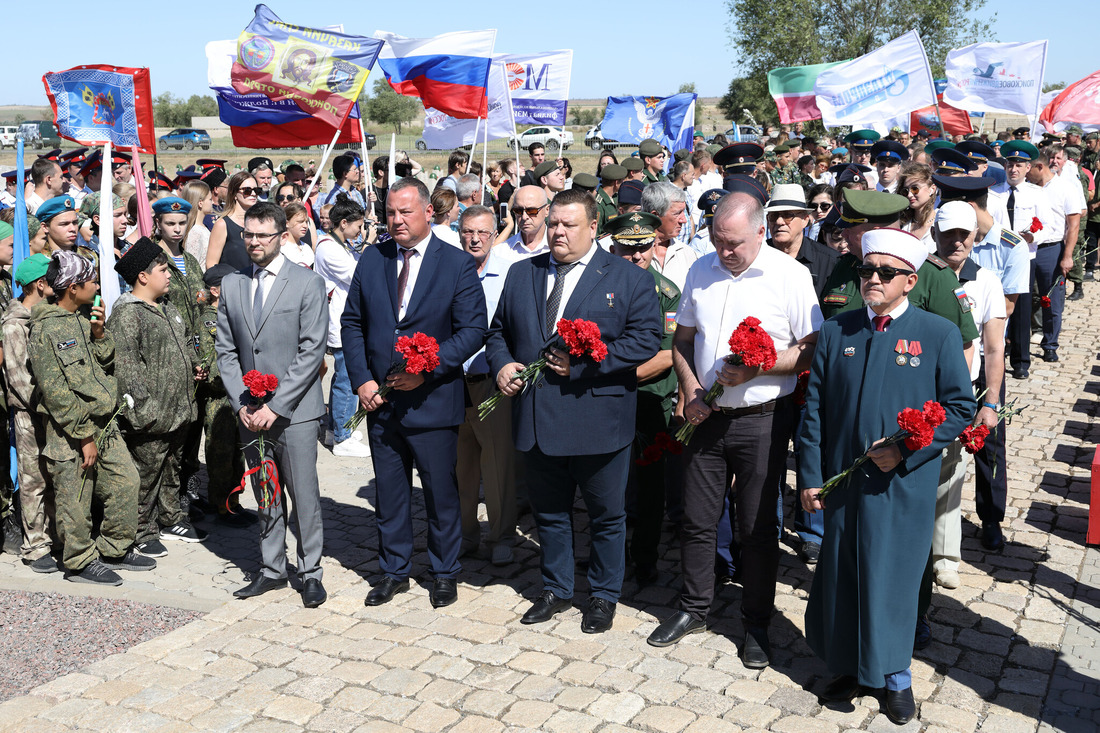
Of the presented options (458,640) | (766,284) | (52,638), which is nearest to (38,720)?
(52,638)

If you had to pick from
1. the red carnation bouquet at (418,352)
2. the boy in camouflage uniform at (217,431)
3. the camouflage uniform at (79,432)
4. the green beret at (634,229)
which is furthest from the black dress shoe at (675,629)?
the camouflage uniform at (79,432)

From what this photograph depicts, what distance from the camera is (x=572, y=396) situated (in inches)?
210

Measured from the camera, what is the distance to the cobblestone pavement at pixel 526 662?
4.60 metres

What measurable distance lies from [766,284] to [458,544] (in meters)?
2.46

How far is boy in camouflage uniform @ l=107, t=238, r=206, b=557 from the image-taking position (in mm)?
6441

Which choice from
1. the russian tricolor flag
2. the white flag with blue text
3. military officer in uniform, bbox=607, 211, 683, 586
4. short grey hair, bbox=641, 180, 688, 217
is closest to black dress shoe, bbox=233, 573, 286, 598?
military officer in uniform, bbox=607, 211, 683, 586

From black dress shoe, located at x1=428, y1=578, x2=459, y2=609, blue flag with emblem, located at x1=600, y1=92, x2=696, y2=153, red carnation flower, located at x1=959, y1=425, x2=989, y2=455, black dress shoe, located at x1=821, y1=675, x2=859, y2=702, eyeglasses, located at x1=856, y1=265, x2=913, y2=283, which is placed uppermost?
blue flag with emblem, located at x1=600, y1=92, x2=696, y2=153

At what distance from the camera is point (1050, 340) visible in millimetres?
11617

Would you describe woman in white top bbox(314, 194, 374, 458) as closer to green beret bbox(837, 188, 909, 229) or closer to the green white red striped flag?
green beret bbox(837, 188, 909, 229)

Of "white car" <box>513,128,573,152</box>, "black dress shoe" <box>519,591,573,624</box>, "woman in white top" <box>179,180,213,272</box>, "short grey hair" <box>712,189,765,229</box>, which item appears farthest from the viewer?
"white car" <box>513,128,573,152</box>

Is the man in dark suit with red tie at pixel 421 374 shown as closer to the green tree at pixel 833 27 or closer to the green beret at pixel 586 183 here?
the green beret at pixel 586 183

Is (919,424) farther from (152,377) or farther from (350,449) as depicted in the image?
(350,449)

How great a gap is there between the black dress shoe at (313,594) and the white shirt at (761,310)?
268 cm

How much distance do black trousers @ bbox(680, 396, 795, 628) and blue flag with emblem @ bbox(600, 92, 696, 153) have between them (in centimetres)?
1186
